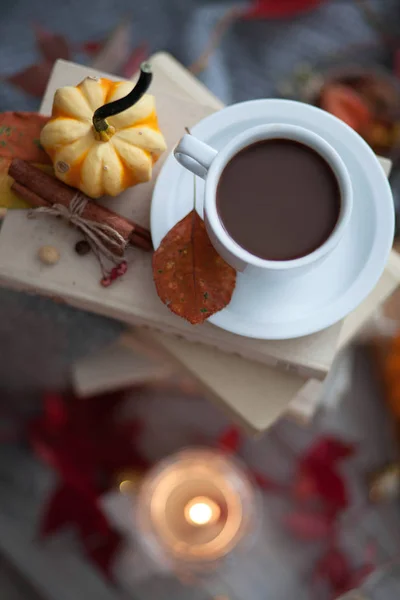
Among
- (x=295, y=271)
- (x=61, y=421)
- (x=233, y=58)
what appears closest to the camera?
(x=295, y=271)

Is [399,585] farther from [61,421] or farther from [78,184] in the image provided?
[78,184]

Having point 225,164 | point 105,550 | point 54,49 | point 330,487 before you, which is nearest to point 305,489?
point 330,487

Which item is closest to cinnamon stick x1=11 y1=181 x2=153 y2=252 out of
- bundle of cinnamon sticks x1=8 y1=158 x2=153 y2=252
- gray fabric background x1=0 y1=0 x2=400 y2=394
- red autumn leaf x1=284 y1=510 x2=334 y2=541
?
bundle of cinnamon sticks x1=8 y1=158 x2=153 y2=252

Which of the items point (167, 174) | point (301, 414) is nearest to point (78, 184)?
point (167, 174)

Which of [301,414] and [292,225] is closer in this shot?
[292,225]

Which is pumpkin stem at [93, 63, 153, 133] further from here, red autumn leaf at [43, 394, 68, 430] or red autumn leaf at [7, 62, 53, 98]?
red autumn leaf at [43, 394, 68, 430]

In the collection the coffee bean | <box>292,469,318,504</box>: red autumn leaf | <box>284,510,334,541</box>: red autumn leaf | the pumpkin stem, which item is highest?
the pumpkin stem
